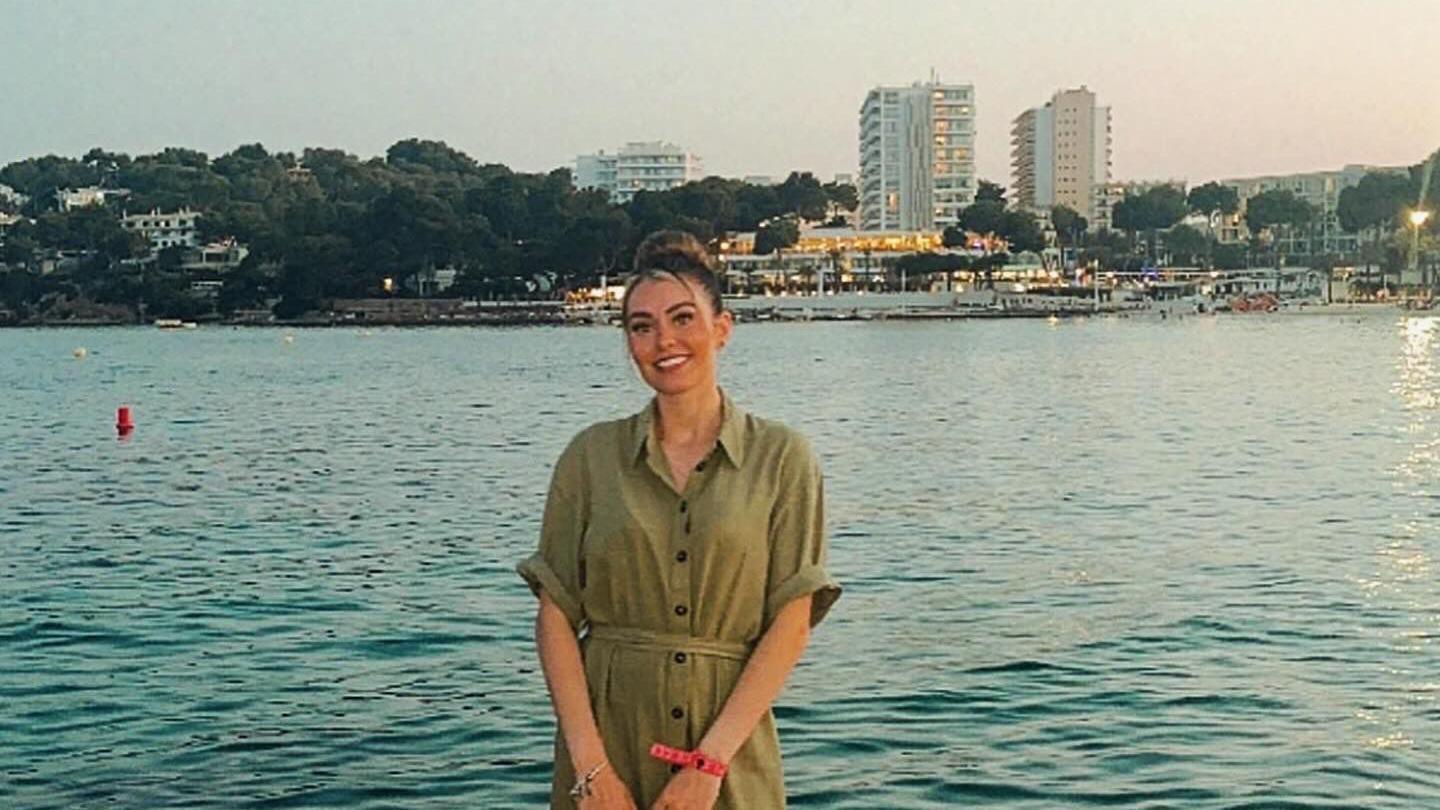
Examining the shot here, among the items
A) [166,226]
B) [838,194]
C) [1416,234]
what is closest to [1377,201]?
[1416,234]

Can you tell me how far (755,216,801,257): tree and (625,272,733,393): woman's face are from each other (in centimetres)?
16860

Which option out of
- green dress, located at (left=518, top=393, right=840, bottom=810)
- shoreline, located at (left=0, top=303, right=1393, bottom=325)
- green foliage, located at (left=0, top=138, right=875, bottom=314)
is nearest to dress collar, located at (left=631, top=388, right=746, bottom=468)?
green dress, located at (left=518, top=393, right=840, bottom=810)

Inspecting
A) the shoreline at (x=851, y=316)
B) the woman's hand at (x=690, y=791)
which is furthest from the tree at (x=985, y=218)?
the woman's hand at (x=690, y=791)

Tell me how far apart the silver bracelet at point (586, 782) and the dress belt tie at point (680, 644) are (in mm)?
253

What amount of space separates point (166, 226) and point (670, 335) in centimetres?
19885

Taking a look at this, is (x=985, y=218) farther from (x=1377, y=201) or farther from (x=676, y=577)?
(x=676, y=577)

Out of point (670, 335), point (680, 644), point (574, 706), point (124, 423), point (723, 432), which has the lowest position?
point (124, 423)

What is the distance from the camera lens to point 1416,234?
174250 millimetres

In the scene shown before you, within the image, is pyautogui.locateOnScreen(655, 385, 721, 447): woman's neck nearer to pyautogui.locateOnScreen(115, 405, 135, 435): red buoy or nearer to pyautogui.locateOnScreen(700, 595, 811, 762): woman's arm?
pyautogui.locateOnScreen(700, 595, 811, 762): woman's arm

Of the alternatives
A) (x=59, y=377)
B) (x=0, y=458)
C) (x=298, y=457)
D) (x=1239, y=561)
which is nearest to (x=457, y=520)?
(x=1239, y=561)

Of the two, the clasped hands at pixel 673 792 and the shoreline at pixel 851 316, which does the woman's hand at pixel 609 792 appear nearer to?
the clasped hands at pixel 673 792

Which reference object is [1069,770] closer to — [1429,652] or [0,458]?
[1429,652]

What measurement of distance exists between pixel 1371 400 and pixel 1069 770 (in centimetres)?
4242

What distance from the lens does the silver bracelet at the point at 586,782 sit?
12.8ft
